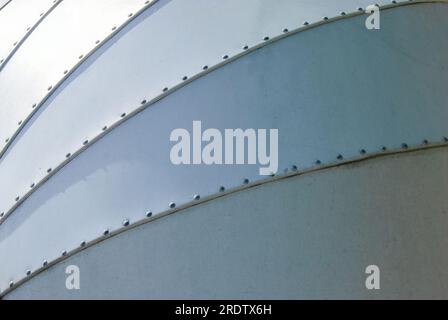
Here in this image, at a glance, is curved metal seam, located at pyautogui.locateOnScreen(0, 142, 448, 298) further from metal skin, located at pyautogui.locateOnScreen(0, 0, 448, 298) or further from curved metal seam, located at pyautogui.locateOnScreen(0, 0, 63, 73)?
curved metal seam, located at pyautogui.locateOnScreen(0, 0, 63, 73)

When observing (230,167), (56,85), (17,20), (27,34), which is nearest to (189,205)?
(230,167)

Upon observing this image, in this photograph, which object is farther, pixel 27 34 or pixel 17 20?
pixel 17 20

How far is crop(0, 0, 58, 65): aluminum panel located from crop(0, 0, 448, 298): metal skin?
2.15 ft

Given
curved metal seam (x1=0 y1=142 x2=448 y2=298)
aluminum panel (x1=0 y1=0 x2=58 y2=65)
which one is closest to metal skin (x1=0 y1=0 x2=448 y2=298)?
curved metal seam (x1=0 y1=142 x2=448 y2=298)

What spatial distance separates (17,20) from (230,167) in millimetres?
2281

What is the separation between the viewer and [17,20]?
16.2ft

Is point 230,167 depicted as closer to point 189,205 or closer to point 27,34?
point 189,205

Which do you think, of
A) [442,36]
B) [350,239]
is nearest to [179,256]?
[350,239]

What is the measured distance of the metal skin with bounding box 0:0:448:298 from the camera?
360 cm

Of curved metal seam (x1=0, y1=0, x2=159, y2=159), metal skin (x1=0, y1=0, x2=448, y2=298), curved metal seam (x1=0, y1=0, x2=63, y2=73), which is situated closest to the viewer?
metal skin (x1=0, y1=0, x2=448, y2=298)

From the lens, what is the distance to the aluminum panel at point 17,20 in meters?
4.73

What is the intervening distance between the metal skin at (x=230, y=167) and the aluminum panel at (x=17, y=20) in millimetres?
655

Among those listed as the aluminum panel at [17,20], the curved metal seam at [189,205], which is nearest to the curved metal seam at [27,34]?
the aluminum panel at [17,20]

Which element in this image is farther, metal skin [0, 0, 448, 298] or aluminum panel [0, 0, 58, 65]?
aluminum panel [0, 0, 58, 65]
